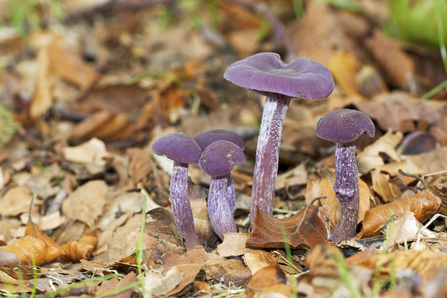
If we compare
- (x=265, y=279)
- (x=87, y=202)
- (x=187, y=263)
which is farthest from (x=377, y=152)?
(x=87, y=202)

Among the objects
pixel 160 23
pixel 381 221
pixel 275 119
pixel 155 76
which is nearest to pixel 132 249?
pixel 275 119

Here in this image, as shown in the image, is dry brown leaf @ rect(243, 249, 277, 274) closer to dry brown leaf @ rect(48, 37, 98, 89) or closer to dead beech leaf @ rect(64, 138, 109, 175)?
dead beech leaf @ rect(64, 138, 109, 175)

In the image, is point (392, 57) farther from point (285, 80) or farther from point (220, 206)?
point (220, 206)

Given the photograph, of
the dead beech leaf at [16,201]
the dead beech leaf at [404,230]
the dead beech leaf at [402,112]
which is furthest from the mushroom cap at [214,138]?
the dead beech leaf at [16,201]

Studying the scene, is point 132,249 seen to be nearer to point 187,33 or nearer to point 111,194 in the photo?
point 111,194

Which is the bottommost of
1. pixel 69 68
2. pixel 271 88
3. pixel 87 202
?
pixel 87 202

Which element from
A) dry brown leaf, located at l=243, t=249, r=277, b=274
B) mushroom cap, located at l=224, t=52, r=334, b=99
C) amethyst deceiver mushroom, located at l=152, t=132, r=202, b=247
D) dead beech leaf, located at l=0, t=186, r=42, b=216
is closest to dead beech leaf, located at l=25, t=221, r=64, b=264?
dead beech leaf, located at l=0, t=186, r=42, b=216

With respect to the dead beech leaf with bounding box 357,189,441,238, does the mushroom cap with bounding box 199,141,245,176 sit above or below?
above
